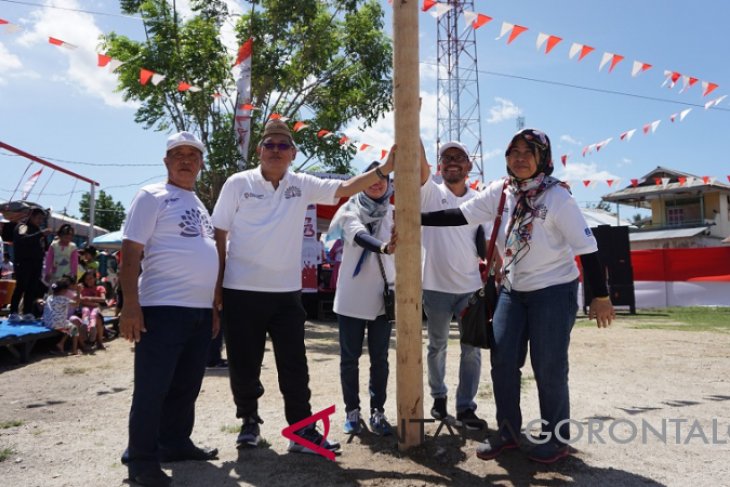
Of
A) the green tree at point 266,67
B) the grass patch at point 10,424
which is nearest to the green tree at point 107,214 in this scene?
the green tree at point 266,67

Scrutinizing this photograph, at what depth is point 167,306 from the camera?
301cm

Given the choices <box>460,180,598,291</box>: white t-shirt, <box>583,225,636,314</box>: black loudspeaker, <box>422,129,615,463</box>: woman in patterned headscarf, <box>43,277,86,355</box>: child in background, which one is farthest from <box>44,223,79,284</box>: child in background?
<box>583,225,636,314</box>: black loudspeaker

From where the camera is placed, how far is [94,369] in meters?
6.76

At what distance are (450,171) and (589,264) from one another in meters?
1.40

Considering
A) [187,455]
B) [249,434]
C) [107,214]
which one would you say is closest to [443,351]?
[249,434]

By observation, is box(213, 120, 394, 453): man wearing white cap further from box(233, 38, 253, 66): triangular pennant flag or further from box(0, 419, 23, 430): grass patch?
box(233, 38, 253, 66): triangular pennant flag

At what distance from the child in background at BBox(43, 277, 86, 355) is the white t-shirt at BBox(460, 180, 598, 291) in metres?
6.96

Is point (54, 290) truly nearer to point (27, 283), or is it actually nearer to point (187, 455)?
point (27, 283)

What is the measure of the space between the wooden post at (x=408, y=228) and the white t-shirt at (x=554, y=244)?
63 centimetres

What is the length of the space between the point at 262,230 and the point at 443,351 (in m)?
1.64

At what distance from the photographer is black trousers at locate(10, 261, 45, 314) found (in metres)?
8.62

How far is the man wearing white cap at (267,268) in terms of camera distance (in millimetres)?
3369

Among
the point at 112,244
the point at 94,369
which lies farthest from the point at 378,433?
the point at 112,244

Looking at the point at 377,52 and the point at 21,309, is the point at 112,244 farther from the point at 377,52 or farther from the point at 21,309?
the point at 377,52
